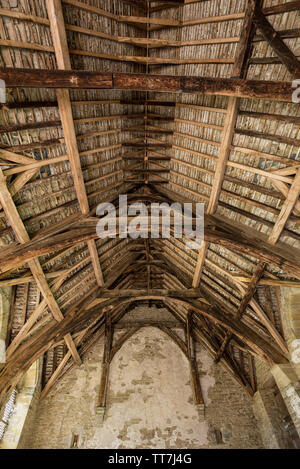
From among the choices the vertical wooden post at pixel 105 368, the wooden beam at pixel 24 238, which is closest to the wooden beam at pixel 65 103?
the wooden beam at pixel 24 238

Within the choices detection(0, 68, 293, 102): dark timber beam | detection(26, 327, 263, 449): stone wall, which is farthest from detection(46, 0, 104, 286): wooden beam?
detection(26, 327, 263, 449): stone wall

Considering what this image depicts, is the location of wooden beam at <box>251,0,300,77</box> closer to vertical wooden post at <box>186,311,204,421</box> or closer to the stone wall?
vertical wooden post at <box>186,311,204,421</box>

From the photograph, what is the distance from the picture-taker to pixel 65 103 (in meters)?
4.40

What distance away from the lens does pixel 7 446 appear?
6852 mm

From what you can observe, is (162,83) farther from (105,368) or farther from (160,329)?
(160,329)

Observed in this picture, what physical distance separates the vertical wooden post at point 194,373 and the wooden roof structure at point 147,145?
2.40 metres

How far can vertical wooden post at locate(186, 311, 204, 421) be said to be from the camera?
852cm

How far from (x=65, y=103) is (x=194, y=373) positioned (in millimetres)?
9619

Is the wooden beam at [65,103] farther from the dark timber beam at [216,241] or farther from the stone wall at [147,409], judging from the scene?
the stone wall at [147,409]

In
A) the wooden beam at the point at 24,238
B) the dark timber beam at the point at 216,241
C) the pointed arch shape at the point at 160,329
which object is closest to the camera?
the wooden beam at the point at 24,238

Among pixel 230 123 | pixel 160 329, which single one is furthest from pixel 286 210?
pixel 160 329

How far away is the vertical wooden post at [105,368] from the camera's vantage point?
841 cm
